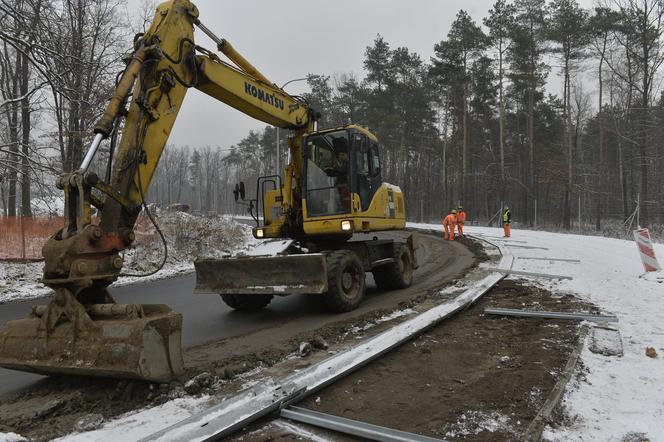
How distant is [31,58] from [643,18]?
30.5 metres

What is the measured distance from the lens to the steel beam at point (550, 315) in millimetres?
6305

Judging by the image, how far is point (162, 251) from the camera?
640 inches

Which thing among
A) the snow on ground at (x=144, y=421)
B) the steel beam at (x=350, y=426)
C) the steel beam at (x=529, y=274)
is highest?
the steel beam at (x=529, y=274)

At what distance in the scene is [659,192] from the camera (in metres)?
41.4

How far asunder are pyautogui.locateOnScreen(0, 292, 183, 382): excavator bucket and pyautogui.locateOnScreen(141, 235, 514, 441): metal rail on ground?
2.22ft

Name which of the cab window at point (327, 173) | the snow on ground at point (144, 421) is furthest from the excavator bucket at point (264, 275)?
the snow on ground at point (144, 421)

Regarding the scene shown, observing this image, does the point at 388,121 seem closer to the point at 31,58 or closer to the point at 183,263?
the point at 183,263

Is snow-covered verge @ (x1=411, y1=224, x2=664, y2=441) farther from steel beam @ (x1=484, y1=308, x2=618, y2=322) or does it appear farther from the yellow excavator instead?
the yellow excavator

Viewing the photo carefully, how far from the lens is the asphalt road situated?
5832 millimetres

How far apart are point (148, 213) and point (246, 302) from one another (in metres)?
3.34

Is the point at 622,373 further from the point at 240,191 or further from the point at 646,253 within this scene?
the point at 646,253

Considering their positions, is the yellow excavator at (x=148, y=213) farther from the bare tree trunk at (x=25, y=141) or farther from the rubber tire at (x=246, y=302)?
the bare tree trunk at (x=25, y=141)

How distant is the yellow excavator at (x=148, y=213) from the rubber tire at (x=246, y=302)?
0.02 meters

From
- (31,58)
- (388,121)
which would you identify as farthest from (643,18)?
(31,58)
